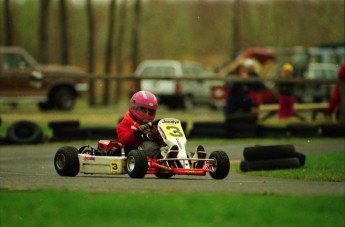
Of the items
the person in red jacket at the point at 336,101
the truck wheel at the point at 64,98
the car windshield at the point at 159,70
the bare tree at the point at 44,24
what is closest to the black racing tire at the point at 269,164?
the person in red jacket at the point at 336,101

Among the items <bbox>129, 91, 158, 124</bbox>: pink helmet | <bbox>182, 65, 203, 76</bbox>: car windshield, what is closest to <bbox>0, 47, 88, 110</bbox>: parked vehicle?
<bbox>182, 65, 203, 76</bbox>: car windshield

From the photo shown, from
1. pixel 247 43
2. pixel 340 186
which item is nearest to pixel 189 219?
pixel 340 186

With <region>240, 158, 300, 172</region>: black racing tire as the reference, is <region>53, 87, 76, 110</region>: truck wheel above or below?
below

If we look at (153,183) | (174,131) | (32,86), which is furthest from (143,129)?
(32,86)

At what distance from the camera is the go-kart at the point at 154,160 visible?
12.9 metres

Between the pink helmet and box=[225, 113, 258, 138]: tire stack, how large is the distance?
9190 mm

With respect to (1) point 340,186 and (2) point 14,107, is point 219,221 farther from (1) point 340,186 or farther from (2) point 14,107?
(2) point 14,107

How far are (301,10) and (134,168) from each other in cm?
3975

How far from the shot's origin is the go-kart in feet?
42.3

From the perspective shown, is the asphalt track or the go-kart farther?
the go-kart

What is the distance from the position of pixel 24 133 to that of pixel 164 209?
37.6 ft

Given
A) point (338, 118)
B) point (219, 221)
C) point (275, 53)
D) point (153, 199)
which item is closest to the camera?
point (219, 221)

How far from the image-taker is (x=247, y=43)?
65625mm

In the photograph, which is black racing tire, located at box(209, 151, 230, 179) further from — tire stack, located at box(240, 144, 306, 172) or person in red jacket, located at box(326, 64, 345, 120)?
person in red jacket, located at box(326, 64, 345, 120)
